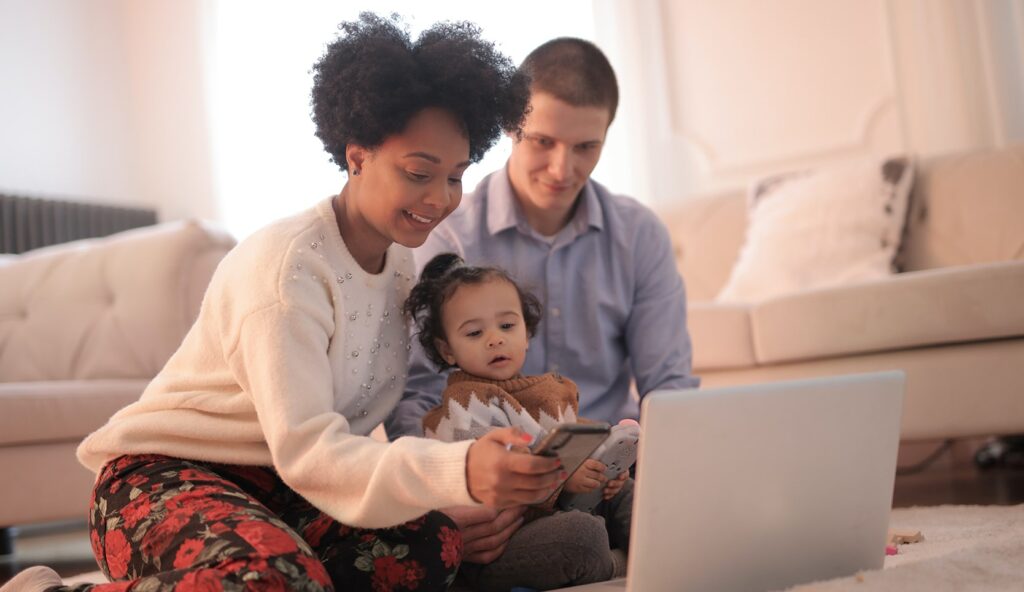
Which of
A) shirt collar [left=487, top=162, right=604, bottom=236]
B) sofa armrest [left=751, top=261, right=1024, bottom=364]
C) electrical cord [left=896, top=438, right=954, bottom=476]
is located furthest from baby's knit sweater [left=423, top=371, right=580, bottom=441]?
electrical cord [left=896, top=438, right=954, bottom=476]

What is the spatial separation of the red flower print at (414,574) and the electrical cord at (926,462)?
201 cm

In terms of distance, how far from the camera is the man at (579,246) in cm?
174

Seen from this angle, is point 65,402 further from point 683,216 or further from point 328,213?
point 683,216

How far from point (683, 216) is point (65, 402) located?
5.77ft

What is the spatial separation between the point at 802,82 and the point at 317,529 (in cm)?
295

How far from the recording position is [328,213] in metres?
1.34

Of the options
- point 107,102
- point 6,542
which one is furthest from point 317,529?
point 107,102

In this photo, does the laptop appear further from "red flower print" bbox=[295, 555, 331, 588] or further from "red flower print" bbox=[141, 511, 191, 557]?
"red flower print" bbox=[141, 511, 191, 557]

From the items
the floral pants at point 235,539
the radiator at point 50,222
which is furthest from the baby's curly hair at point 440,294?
the radiator at point 50,222

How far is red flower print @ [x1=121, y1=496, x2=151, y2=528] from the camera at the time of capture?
46.1 inches

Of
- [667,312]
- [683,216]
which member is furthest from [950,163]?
[667,312]

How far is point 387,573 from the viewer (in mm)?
A: 1240

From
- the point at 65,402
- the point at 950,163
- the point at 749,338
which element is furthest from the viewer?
the point at 950,163

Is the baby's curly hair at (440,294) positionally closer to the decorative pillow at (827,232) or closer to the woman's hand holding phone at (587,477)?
the woman's hand holding phone at (587,477)
